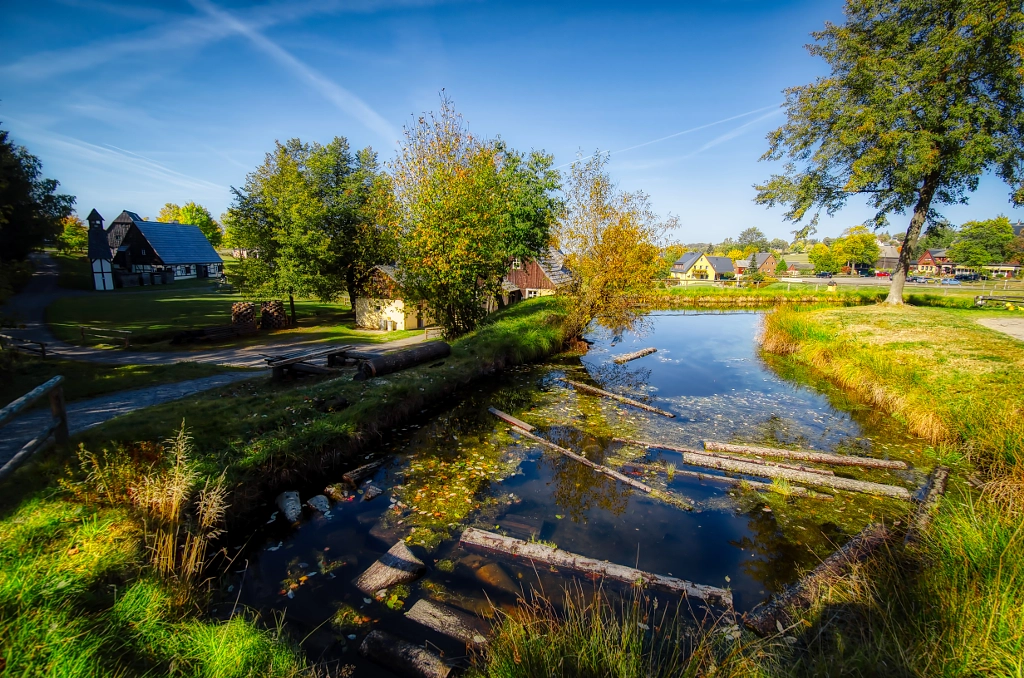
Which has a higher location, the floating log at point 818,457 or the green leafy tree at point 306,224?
the green leafy tree at point 306,224

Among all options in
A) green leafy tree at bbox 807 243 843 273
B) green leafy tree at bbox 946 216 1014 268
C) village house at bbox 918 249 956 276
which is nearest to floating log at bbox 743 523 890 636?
green leafy tree at bbox 946 216 1014 268

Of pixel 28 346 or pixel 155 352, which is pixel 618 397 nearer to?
pixel 155 352

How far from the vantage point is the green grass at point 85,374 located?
11.9 m

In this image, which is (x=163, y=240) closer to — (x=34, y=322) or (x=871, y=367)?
(x=34, y=322)

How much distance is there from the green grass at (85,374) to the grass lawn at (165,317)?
5.61 m

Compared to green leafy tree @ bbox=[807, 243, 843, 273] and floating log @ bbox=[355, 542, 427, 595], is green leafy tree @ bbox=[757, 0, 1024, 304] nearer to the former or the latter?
floating log @ bbox=[355, 542, 427, 595]

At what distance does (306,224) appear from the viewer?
27.8m

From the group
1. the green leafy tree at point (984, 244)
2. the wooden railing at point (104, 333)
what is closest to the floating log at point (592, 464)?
the wooden railing at point (104, 333)

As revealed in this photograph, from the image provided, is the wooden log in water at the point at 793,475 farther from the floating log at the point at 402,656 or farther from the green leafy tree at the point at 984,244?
the green leafy tree at the point at 984,244

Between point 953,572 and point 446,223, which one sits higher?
point 446,223

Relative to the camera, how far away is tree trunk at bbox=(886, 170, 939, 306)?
24188 mm

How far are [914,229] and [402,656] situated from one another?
3430 cm

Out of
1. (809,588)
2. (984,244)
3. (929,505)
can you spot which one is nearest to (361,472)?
(809,588)

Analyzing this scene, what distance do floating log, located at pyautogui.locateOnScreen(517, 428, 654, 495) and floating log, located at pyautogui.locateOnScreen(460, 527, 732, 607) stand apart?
8.53ft
